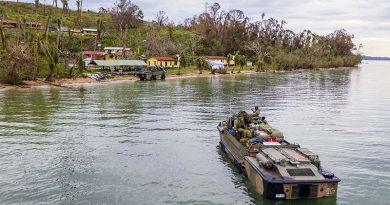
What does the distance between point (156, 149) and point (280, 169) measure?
12.3 metres

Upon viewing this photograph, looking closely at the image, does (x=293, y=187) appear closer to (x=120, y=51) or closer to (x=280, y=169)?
(x=280, y=169)

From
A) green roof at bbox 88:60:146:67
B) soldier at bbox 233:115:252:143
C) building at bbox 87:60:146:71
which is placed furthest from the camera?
building at bbox 87:60:146:71

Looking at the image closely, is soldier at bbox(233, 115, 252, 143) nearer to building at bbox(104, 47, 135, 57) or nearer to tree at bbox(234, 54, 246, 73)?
building at bbox(104, 47, 135, 57)

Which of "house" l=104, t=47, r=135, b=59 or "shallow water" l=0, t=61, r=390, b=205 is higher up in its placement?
"house" l=104, t=47, r=135, b=59

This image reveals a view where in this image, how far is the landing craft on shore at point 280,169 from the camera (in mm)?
17312

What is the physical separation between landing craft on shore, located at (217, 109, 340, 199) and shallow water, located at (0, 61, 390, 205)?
2.42 ft

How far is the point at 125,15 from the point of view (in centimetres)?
17100

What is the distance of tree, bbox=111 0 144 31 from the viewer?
557ft

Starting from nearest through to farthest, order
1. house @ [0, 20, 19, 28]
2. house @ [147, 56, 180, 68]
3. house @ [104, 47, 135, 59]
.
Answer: house @ [147, 56, 180, 68] → house @ [104, 47, 135, 59] → house @ [0, 20, 19, 28]

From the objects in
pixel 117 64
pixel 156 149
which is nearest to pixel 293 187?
pixel 156 149

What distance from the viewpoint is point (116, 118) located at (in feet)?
135

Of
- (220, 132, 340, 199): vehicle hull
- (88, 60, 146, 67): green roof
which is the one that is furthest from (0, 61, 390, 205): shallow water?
(88, 60, 146, 67): green roof

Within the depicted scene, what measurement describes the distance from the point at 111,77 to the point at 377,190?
3070 inches

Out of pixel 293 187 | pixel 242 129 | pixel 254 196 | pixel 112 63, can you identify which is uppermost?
pixel 112 63
